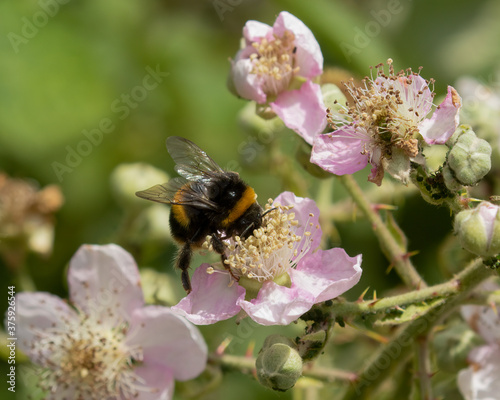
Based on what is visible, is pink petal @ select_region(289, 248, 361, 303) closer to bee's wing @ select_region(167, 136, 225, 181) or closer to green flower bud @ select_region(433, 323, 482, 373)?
bee's wing @ select_region(167, 136, 225, 181)

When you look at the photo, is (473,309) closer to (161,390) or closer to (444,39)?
(161,390)

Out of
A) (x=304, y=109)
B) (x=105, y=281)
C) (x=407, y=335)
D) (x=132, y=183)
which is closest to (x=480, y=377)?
(x=407, y=335)

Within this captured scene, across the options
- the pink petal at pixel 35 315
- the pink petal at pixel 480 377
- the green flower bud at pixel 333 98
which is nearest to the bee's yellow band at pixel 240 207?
the green flower bud at pixel 333 98

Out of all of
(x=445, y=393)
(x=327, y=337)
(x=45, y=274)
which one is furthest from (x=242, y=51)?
(x=45, y=274)

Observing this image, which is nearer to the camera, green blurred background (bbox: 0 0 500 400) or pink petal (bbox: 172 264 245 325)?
pink petal (bbox: 172 264 245 325)

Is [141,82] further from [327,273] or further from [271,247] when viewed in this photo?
[327,273]

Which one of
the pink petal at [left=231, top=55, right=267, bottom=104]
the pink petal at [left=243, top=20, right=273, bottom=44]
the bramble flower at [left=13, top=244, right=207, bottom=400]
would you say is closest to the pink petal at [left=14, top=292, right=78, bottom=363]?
the bramble flower at [left=13, top=244, right=207, bottom=400]
